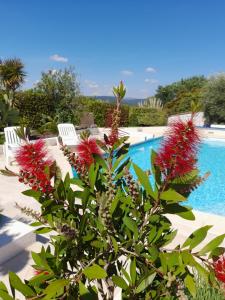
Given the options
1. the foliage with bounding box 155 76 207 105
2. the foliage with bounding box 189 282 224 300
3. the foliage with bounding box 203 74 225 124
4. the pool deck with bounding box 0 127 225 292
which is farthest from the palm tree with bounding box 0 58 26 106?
the foliage with bounding box 155 76 207 105

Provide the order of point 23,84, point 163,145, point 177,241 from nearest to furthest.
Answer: point 163,145 < point 177,241 < point 23,84

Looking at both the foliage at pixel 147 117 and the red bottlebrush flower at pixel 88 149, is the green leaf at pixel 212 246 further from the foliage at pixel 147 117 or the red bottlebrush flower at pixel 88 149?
the foliage at pixel 147 117

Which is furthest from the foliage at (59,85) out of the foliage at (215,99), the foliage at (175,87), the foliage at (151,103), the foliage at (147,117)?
the foliage at (175,87)

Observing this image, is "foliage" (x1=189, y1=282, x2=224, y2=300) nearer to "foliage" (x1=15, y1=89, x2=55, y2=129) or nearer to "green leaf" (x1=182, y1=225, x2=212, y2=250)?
"green leaf" (x1=182, y1=225, x2=212, y2=250)

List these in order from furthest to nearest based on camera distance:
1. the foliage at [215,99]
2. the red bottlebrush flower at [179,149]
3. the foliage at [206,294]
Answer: the foliage at [215,99] < the foliage at [206,294] < the red bottlebrush flower at [179,149]

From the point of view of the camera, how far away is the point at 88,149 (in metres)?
1.42

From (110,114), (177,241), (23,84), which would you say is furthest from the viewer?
(23,84)

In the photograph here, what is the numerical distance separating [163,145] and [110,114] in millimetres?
356

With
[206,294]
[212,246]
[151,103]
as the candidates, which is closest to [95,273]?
[212,246]

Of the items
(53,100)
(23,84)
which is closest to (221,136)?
(53,100)

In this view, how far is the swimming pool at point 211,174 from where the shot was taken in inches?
349

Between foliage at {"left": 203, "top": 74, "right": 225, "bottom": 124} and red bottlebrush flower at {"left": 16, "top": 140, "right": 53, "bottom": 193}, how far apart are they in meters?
25.5

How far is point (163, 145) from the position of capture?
1128mm

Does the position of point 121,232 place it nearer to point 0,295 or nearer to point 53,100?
point 0,295
